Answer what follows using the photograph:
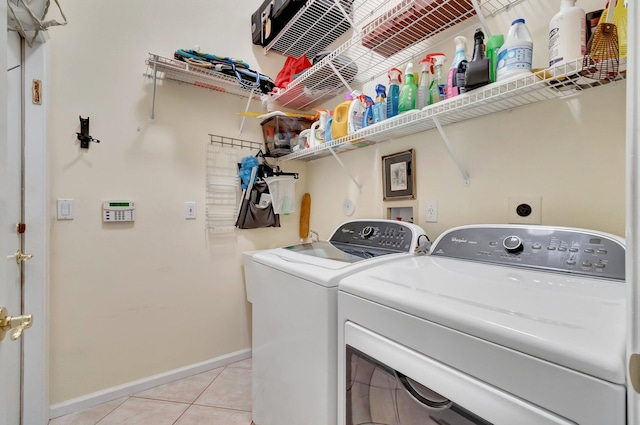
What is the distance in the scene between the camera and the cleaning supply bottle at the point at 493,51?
106cm

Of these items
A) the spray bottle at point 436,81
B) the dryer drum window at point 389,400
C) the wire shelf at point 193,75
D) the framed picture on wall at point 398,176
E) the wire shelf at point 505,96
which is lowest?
the dryer drum window at point 389,400

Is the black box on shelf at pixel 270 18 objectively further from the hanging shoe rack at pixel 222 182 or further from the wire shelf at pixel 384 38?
the hanging shoe rack at pixel 222 182

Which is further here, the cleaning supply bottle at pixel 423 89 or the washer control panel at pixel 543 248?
the cleaning supply bottle at pixel 423 89

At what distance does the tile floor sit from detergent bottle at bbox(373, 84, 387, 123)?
187 cm

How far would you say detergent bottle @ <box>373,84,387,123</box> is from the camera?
150 cm

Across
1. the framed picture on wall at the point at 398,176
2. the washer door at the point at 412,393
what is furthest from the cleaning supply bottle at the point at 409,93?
the washer door at the point at 412,393

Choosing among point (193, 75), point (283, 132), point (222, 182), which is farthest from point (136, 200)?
point (283, 132)

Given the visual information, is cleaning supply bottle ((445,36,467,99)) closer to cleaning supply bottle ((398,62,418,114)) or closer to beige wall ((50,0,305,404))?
cleaning supply bottle ((398,62,418,114))

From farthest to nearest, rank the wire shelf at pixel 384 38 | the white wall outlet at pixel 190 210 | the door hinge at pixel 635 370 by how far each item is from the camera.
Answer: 1. the white wall outlet at pixel 190 210
2. the wire shelf at pixel 384 38
3. the door hinge at pixel 635 370

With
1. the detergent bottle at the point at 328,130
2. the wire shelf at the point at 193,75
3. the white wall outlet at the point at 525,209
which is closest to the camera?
the white wall outlet at the point at 525,209

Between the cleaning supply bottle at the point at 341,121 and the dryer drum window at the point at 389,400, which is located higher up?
the cleaning supply bottle at the point at 341,121

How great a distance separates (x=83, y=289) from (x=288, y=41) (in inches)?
89.1

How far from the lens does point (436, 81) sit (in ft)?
4.40

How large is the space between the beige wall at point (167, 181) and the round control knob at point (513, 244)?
24 centimetres
